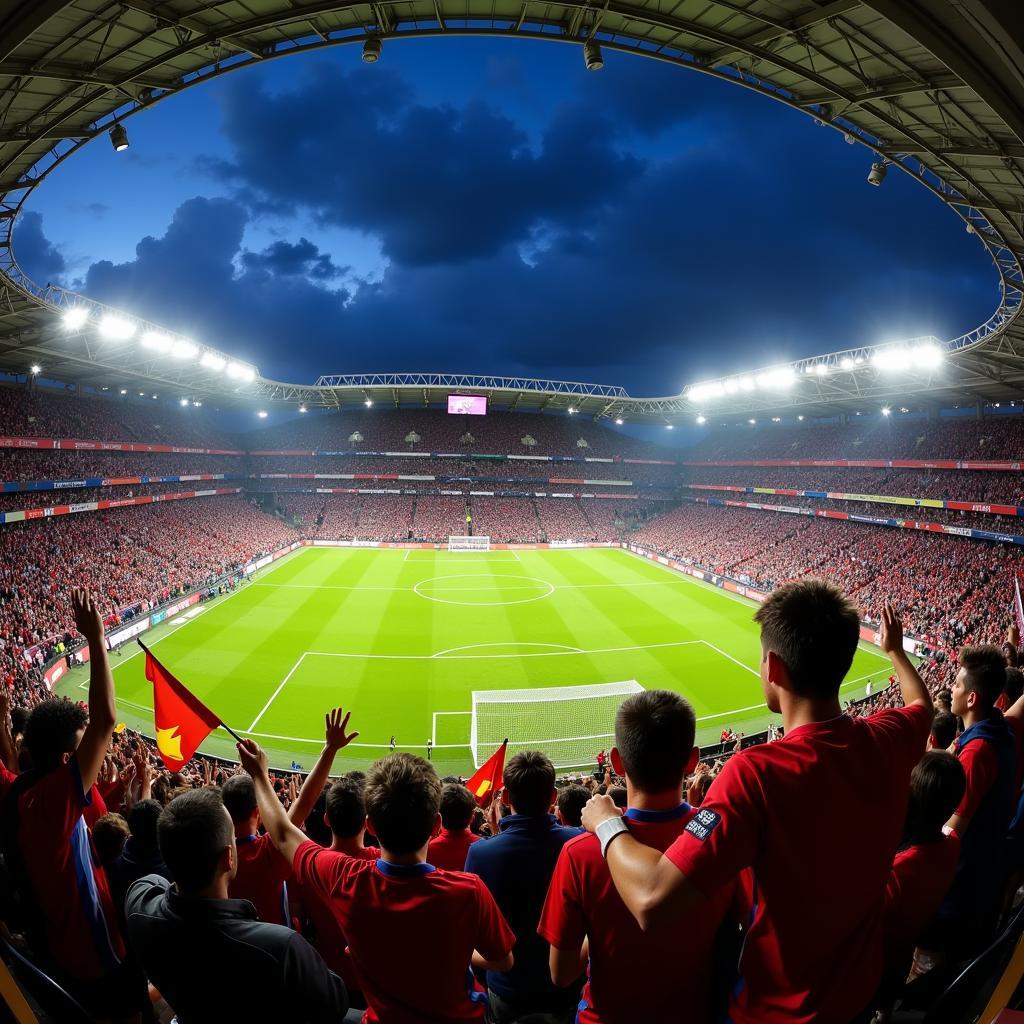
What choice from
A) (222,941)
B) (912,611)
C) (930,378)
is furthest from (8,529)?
(930,378)

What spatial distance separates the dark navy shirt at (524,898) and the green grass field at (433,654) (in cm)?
1500

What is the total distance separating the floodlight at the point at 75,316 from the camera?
26562mm

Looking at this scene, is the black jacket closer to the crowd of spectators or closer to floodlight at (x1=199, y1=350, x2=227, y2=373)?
the crowd of spectators

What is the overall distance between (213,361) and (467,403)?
28921mm

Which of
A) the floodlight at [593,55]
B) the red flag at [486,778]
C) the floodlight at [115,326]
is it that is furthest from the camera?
the floodlight at [115,326]

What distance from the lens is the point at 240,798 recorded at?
457 cm

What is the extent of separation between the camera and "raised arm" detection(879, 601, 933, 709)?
2924 mm

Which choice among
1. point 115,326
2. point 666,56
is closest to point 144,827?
point 666,56

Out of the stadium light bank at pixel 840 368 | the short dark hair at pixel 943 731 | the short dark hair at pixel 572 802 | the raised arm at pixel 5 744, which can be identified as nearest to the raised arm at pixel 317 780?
the short dark hair at pixel 572 802

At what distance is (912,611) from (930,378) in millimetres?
16069

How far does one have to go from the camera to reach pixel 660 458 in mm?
78875

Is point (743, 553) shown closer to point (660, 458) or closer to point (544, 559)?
point (544, 559)

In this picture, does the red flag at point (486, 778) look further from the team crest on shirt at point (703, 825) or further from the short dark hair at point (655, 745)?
the team crest on shirt at point (703, 825)

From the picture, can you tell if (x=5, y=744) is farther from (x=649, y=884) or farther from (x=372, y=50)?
(x=372, y=50)
